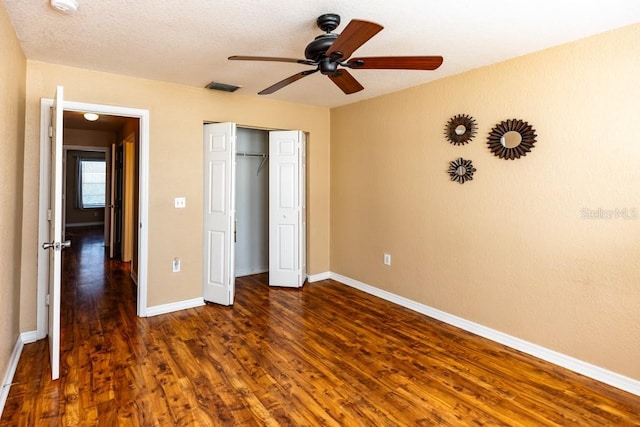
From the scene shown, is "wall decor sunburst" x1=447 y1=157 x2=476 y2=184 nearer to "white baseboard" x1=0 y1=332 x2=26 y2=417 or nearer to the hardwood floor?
the hardwood floor

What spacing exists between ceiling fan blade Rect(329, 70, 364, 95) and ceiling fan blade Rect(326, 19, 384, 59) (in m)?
0.20

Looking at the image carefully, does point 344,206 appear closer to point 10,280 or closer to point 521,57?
point 521,57

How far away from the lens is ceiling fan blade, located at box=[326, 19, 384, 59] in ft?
5.33

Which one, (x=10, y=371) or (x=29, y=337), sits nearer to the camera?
(x=10, y=371)

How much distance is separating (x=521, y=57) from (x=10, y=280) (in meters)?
4.22

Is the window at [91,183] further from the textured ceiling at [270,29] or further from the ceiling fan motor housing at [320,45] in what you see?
the ceiling fan motor housing at [320,45]

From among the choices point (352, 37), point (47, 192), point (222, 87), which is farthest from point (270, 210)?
point (352, 37)

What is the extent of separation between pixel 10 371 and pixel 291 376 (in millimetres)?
1937

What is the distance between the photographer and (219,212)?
3912 mm

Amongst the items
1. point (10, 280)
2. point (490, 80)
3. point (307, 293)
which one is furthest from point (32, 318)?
point (490, 80)

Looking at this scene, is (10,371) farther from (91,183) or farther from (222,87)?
(91,183)

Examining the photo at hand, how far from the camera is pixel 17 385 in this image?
2316 millimetres

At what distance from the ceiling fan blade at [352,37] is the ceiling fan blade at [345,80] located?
8.0 inches

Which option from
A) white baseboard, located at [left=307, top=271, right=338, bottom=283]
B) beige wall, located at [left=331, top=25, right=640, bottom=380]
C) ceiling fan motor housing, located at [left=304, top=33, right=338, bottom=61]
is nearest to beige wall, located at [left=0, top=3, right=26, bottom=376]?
ceiling fan motor housing, located at [left=304, top=33, right=338, bottom=61]
